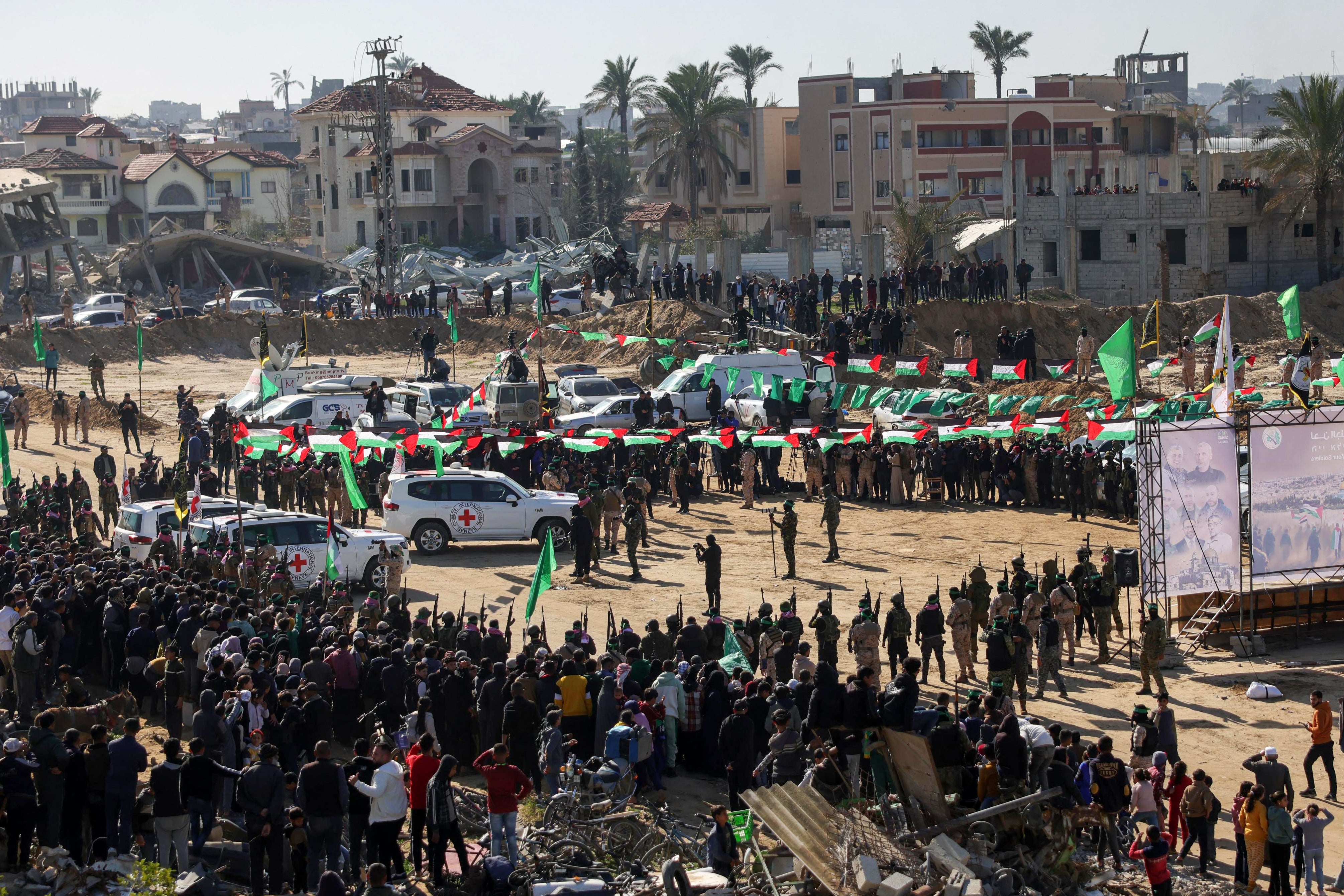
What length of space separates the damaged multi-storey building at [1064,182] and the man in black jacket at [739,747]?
113ft

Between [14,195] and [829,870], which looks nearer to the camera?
[829,870]

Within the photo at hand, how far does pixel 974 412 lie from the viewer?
34.6 metres

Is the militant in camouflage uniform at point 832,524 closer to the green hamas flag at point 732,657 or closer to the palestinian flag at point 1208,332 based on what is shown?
the green hamas flag at point 732,657

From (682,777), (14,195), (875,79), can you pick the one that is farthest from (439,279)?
(682,777)

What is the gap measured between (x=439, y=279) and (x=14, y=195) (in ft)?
53.4

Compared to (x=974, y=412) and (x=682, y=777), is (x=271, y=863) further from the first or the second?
(x=974, y=412)

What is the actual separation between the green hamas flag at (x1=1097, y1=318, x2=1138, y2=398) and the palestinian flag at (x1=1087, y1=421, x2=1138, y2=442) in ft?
4.31

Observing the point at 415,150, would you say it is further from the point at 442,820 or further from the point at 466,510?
the point at 442,820

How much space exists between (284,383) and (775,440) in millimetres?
12804

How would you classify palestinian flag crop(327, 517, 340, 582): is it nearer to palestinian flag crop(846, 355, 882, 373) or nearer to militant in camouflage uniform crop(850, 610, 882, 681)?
militant in camouflage uniform crop(850, 610, 882, 681)

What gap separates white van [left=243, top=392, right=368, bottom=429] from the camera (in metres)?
32.8

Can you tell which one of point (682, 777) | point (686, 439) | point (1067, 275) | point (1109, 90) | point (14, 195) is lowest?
point (682, 777)

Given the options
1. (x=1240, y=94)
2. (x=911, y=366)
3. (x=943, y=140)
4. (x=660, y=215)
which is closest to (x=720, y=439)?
(x=911, y=366)

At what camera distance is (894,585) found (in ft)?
77.8
